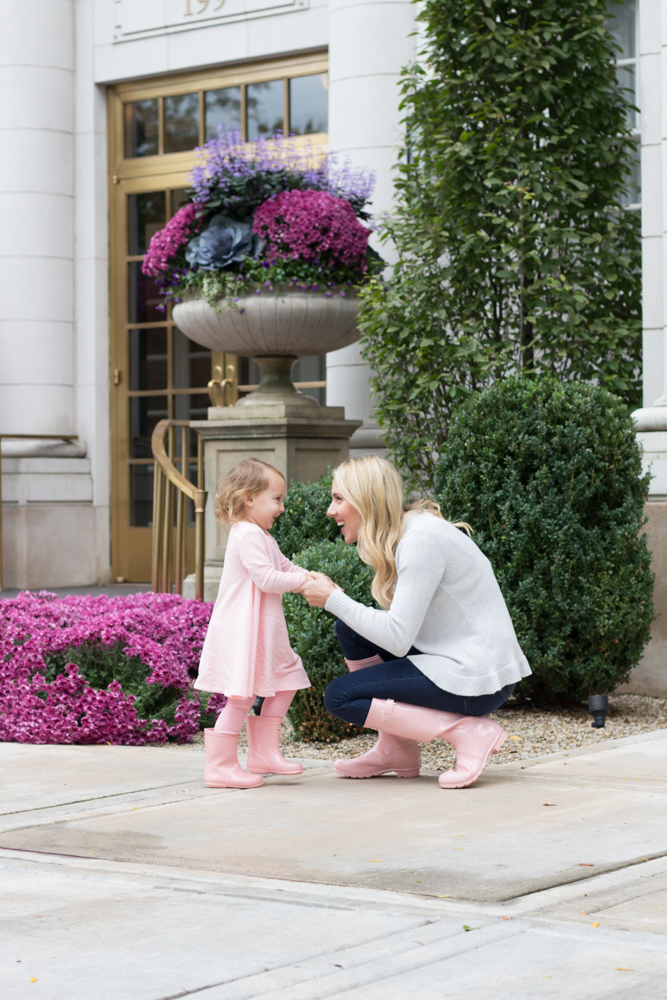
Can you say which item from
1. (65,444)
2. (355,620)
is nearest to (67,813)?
(355,620)

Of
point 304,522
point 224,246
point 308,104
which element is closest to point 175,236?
point 224,246

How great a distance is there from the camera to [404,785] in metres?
4.91

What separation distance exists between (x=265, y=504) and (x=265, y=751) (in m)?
0.91

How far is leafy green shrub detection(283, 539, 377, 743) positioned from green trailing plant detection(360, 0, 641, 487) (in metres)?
2.40

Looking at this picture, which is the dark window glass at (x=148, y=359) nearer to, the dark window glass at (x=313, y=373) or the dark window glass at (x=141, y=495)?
the dark window glass at (x=141, y=495)

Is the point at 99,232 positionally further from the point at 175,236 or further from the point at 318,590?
the point at 318,590

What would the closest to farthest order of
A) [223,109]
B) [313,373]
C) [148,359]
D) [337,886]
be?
[337,886], [313,373], [223,109], [148,359]

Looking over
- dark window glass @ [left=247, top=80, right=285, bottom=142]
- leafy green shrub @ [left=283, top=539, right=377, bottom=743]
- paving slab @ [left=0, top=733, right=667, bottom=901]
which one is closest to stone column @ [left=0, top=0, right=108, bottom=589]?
dark window glass @ [left=247, top=80, right=285, bottom=142]

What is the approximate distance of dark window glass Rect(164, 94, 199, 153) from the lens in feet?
38.7

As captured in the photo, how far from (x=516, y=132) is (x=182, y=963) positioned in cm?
612

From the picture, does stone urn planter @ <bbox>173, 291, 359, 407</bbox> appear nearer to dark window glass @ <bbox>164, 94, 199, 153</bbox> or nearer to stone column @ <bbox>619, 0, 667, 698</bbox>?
stone column @ <bbox>619, 0, 667, 698</bbox>

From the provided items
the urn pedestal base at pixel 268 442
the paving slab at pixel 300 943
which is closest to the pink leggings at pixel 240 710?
the paving slab at pixel 300 943

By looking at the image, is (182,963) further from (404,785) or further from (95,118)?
(95,118)

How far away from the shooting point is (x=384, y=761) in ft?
16.5
